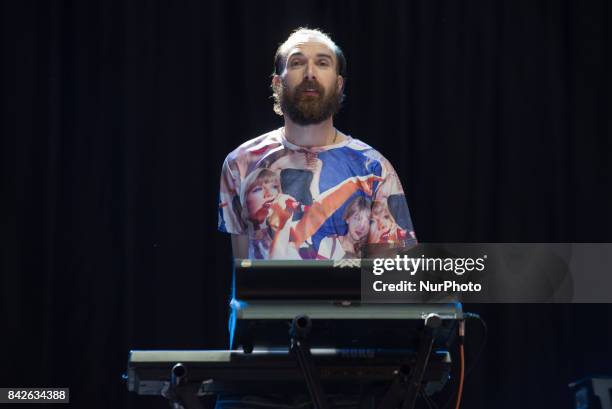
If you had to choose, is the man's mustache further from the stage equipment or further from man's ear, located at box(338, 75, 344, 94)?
the stage equipment

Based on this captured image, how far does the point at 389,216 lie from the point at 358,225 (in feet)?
0.33

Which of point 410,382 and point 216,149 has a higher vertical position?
point 216,149

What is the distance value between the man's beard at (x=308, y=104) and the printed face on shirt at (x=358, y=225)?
0.33 m

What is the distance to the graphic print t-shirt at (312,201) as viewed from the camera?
9.57 ft

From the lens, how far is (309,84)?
3041 mm

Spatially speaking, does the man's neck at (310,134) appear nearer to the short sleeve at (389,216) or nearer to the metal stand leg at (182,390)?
the short sleeve at (389,216)

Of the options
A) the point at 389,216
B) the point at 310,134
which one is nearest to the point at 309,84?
the point at 310,134

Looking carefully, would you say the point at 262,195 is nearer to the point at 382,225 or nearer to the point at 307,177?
the point at 307,177

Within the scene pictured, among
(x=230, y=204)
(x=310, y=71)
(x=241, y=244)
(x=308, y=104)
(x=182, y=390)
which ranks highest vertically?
(x=310, y=71)

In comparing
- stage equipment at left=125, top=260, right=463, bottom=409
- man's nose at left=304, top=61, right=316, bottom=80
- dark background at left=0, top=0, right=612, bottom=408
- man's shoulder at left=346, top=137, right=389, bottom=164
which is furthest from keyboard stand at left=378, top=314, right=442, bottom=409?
dark background at left=0, top=0, right=612, bottom=408

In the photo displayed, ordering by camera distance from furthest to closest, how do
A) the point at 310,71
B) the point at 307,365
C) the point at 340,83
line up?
the point at 340,83
the point at 310,71
the point at 307,365

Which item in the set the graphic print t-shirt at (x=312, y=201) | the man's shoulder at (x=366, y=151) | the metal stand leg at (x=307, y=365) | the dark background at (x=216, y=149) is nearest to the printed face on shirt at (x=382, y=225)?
the graphic print t-shirt at (x=312, y=201)

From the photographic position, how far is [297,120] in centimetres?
306

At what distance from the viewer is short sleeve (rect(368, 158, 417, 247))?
295 centimetres
